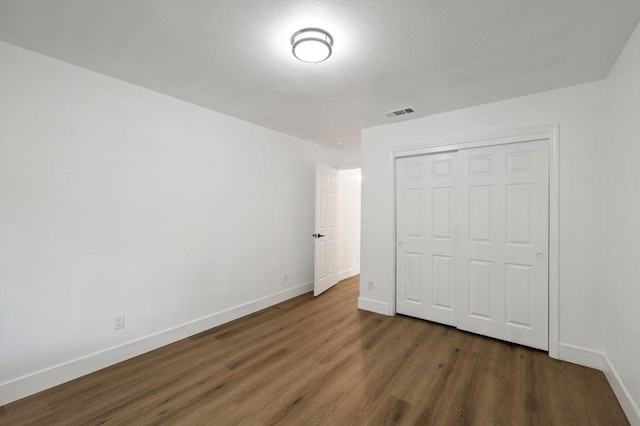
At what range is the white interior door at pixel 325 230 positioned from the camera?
4648mm

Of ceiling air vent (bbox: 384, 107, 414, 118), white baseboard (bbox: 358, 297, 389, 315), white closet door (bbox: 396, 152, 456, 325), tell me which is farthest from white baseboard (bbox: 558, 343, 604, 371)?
ceiling air vent (bbox: 384, 107, 414, 118)

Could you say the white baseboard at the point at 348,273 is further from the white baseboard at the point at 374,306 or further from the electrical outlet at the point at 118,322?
the electrical outlet at the point at 118,322

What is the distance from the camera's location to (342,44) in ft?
6.62

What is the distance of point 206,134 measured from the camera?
11.1ft

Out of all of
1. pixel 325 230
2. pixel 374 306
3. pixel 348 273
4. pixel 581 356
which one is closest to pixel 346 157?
pixel 325 230

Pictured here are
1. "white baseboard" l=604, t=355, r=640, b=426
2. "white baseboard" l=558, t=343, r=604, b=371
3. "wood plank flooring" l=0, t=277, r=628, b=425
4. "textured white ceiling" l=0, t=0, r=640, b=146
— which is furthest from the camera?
"white baseboard" l=558, t=343, r=604, b=371

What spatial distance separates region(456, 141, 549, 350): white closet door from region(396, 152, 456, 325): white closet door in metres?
0.14

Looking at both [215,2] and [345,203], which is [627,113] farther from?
[345,203]

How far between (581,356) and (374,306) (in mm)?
2114

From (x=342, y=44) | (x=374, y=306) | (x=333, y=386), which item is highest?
(x=342, y=44)

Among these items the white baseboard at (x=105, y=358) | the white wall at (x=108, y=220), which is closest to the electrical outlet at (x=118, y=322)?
the white wall at (x=108, y=220)

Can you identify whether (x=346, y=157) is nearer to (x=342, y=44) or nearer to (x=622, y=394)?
(x=342, y=44)

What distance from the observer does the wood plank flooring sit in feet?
6.30

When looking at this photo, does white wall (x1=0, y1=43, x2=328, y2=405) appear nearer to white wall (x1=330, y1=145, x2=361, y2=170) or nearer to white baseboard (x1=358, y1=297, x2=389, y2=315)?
white baseboard (x1=358, y1=297, x2=389, y2=315)
